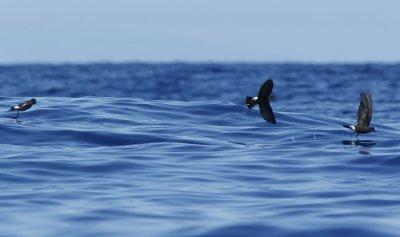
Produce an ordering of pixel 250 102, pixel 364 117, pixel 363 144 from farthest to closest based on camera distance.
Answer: pixel 363 144 → pixel 364 117 → pixel 250 102

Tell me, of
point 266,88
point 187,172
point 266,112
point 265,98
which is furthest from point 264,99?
point 187,172

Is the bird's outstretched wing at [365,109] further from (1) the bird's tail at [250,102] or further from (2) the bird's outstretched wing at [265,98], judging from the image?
(1) the bird's tail at [250,102]

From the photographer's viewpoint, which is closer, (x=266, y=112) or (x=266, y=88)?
(x=266, y=88)

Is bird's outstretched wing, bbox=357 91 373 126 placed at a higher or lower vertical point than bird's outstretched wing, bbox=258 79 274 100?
lower

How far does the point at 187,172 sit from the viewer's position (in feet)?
51.9

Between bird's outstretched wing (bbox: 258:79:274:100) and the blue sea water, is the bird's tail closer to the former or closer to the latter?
bird's outstretched wing (bbox: 258:79:274:100)

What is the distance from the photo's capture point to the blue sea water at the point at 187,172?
1191 cm

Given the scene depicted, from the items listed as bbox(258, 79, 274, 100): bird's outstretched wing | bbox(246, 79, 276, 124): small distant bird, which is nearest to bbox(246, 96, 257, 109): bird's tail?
bbox(246, 79, 276, 124): small distant bird

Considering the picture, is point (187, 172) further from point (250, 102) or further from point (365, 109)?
point (365, 109)

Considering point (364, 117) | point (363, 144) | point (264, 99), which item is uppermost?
Result: point (264, 99)

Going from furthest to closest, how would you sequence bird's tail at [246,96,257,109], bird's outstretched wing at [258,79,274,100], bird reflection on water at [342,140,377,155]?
bird's outstretched wing at [258,79,274,100], bird reflection on water at [342,140,377,155], bird's tail at [246,96,257,109]

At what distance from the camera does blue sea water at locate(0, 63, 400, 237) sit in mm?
11906

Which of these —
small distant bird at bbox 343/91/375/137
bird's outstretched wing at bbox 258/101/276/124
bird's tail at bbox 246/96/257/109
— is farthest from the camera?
bird's outstretched wing at bbox 258/101/276/124

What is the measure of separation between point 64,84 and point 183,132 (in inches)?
1636
